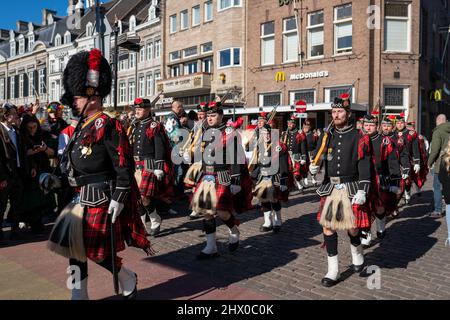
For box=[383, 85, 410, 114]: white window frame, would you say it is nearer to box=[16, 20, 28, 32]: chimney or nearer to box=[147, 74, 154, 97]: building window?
box=[147, 74, 154, 97]: building window

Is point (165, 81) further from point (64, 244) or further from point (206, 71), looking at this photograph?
point (64, 244)

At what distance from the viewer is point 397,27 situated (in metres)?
23.2

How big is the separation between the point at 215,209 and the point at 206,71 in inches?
1037

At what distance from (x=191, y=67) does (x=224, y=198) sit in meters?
27.9

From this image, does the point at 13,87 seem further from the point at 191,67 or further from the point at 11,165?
the point at 11,165

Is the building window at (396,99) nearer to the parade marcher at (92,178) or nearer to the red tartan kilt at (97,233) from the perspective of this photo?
the parade marcher at (92,178)

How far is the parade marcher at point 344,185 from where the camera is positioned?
4.96 meters

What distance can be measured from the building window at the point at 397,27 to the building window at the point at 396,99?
2.14 m

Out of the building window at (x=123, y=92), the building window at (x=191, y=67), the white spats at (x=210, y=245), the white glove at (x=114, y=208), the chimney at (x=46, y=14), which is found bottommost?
the white spats at (x=210, y=245)

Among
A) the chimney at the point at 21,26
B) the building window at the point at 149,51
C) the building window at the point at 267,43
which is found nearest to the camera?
the building window at the point at 267,43

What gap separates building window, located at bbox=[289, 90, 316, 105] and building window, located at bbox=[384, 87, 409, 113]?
389cm

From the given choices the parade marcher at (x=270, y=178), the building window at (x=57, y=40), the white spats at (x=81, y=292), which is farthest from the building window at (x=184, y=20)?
the white spats at (x=81, y=292)
